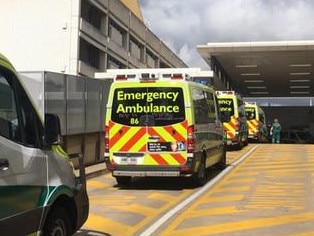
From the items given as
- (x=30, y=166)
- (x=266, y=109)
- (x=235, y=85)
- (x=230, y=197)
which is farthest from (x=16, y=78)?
(x=266, y=109)

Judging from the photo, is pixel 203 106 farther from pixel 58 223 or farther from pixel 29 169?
pixel 29 169

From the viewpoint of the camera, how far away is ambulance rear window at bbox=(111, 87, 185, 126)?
555 inches

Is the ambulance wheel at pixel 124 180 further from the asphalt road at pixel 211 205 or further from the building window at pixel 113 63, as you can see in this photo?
the building window at pixel 113 63

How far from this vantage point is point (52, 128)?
6262 mm

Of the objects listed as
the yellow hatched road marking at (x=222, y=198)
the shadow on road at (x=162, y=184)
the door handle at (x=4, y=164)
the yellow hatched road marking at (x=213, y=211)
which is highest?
the door handle at (x=4, y=164)

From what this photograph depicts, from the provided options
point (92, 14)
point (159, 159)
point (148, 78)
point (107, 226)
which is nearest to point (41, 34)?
point (92, 14)

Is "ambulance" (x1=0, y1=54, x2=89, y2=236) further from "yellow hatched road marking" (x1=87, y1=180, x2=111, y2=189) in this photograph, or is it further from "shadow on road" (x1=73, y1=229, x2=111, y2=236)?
"yellow hatched road marking" (x1=87, y1=180, x2=111, y2=189)

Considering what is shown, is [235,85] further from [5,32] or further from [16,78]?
[16,78]

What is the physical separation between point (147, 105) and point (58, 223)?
7.63 metres

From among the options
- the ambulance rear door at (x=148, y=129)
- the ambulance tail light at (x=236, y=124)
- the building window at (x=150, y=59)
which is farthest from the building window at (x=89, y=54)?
the ambulance rear door at (x=148, y=129)

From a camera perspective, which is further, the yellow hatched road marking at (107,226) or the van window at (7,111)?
the yellow hatched road marking at (107,226)

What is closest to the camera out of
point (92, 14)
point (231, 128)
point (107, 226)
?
point (107, 226)

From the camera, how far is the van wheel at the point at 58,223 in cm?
651

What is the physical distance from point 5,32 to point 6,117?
43512 millimetres
